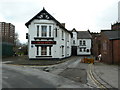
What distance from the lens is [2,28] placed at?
127 m

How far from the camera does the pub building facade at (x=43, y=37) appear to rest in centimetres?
2822

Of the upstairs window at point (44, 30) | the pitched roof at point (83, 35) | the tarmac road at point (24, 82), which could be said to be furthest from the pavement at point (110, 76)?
the pitched roof at point (83, 35)

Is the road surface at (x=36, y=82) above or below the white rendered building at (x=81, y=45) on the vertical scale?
below

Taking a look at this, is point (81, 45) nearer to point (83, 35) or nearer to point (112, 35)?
point (83, 35)

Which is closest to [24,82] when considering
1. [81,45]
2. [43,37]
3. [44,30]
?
[43,37]

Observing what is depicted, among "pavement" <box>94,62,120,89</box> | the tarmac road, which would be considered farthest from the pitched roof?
the tarmac road

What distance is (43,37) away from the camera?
2830cm

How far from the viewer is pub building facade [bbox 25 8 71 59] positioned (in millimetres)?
28219

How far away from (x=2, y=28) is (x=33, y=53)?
356 feet

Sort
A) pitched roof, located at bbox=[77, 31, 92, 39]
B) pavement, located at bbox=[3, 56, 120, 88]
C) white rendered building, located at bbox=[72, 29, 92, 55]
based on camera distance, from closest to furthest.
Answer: pavement, located at bbox=[3, 56, 120, 88]
white rendered building, located at bbox=[72, 29, 92, 55]
pitched roof, located at bbox=[77, 31, 92, 39]

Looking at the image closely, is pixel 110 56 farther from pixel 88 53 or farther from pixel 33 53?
pixel 88 53

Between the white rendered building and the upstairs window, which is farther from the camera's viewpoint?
the white rendered building

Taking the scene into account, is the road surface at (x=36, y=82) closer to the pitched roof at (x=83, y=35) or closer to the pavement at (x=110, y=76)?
the pavement at (x=110, y=76)

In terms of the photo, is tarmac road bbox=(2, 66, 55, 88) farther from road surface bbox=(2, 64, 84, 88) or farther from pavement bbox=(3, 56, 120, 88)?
pavement bbox=(3, 56, 120, 88)
